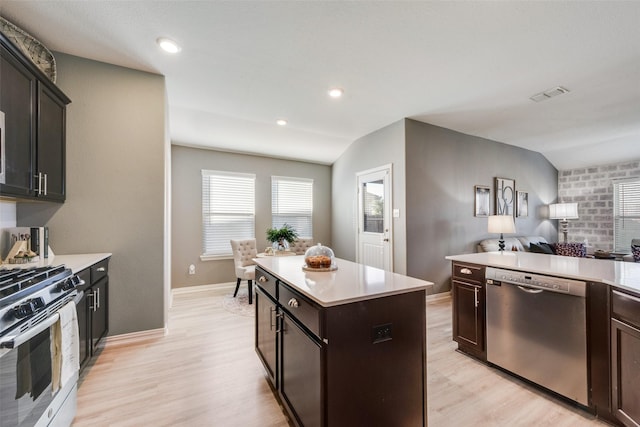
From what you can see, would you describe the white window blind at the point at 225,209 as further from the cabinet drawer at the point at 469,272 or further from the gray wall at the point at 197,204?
the cabinet drawer at the point at 469,272

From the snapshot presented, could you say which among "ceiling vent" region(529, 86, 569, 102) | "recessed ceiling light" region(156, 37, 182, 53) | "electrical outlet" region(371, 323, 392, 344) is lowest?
"electrical outlet" region(371, 323, 392, 344)

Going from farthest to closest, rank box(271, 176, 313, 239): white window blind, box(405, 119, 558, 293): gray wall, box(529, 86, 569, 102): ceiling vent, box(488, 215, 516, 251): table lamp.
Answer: box(271, 176, 313, 239): white window blind → box(405, 119, 558, 293): gray wall → box(488, 215, 516, 251): table lamp → box(529, 86, 569, 102): ceiling vent

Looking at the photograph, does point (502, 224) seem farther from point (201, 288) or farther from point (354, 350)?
point (201, 288)

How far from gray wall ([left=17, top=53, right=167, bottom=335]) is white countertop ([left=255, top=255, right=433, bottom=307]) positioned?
1.65 metres

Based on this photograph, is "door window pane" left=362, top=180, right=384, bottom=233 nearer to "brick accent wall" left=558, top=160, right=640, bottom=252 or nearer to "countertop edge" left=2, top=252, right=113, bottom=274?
"countertop edge" left=2, top=252, right=113, bottom=274

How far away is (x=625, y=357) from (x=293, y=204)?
4881 mm

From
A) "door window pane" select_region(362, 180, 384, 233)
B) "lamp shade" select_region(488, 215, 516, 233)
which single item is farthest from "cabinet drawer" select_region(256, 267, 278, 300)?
"lamp shade" select_region(488, 215, 516, 233)

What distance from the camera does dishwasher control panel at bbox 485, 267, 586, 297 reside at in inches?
68.7

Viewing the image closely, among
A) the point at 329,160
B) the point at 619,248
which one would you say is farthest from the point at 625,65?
the point at 619,248

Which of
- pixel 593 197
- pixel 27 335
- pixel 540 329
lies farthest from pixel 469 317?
pixel 593 197

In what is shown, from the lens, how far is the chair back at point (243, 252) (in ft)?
14.4

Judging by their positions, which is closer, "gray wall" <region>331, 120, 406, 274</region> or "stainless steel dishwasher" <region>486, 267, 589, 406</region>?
"stainless steel dishwasher" <region>486, 267, 589, 406</region>

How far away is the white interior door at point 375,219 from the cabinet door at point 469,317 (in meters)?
1.67

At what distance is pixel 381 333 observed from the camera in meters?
1.36
